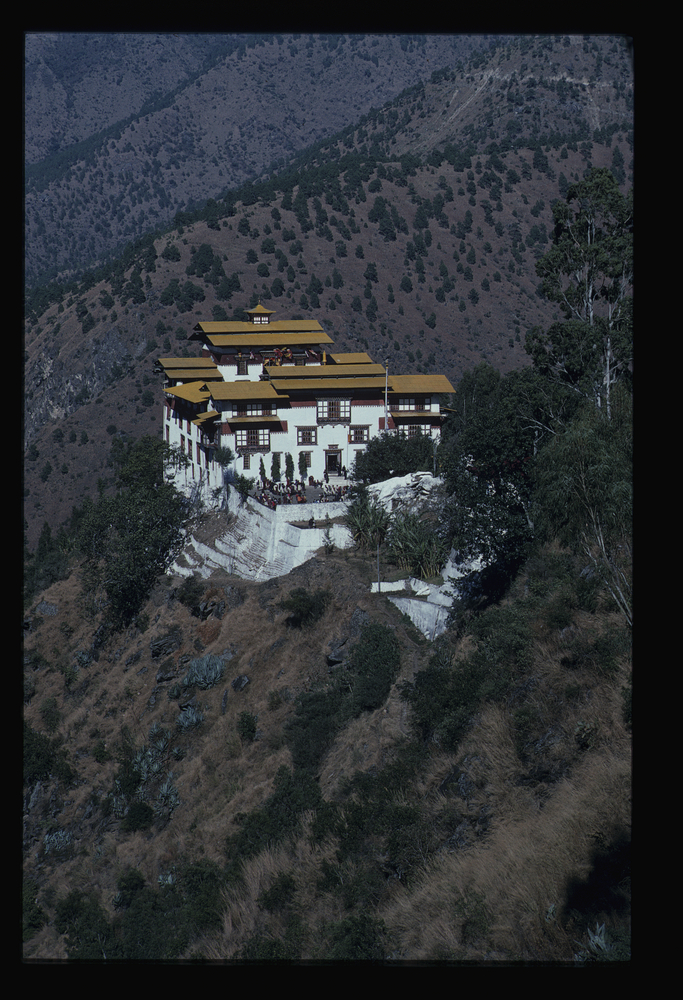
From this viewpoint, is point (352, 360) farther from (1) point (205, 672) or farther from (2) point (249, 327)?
(1) point (205, 672)

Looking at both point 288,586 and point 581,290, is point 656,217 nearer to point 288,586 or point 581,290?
point 581,290

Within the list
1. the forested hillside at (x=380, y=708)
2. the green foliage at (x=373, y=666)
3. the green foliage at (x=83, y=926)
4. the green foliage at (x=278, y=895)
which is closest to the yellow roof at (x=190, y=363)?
the forested hillside at (x=380, y=708)

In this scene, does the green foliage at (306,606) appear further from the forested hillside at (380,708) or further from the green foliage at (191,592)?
the green foliage at (191,592)

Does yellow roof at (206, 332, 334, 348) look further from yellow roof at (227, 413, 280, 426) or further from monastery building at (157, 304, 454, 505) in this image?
yellow roof at (227, 413, 280, 426)

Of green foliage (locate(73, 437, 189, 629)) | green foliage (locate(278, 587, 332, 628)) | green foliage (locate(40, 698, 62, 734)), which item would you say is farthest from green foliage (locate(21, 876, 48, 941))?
green foliage (locate(73, 437, 189, 629))

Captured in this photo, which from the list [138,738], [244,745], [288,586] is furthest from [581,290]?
[138,738]

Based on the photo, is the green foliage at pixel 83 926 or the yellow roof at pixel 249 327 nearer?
the green foliage at pixel 83 926
